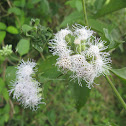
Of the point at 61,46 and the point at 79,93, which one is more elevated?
the point at 61,46

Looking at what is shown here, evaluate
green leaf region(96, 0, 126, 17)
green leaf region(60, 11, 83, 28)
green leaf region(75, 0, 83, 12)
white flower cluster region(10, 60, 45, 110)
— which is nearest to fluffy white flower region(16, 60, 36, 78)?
white flower cluster region(10, 60, 45, 110)

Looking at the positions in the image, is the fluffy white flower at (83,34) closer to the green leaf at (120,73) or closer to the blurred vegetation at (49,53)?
the blurred vegetation at (49,53)

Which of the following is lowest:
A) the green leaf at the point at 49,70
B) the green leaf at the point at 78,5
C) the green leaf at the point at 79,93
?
the green leaf at the point at 79,93

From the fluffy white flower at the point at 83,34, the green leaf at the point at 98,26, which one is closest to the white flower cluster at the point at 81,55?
the fluffy white flower at the point at 83,34

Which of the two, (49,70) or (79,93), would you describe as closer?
(49,70)

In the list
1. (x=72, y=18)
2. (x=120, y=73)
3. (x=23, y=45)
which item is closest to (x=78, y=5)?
(x=72, y=18)

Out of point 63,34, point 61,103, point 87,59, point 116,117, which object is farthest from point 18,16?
Answer: point 116,117

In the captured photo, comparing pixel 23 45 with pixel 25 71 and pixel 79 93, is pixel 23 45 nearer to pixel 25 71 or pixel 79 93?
pixel 25 71
